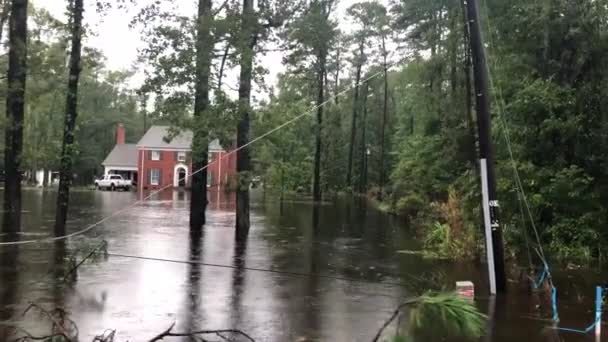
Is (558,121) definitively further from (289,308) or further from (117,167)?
(117,167)

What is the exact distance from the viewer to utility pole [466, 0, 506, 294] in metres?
8.27

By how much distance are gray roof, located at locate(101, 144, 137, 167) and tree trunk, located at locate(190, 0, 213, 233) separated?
42620 millimetres

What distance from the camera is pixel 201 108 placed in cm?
1670

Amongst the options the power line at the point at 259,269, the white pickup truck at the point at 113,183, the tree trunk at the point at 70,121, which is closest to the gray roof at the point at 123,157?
the white pickup truck at the point at 113,183

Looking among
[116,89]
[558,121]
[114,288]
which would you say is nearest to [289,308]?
[114,288]

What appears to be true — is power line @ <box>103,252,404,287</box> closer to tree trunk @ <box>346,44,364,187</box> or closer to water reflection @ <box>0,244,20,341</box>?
water reflection @ <box>0,244,20,341</box>

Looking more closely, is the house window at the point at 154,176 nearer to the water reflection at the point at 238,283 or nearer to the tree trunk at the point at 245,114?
the tree trunk at the point at 245,114

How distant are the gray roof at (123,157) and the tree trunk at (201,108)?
4262 cm

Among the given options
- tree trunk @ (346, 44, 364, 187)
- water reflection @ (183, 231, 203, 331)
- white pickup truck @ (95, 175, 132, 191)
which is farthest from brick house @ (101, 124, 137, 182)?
water reflection @ (183, 231, 203, 331)

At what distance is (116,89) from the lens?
7356cm

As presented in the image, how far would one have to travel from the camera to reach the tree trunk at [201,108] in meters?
14.5

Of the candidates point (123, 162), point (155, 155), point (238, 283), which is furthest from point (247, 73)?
point (123, 162)

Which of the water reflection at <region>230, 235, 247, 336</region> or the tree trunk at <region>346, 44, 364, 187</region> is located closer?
the water reflection at <region>230, 235, 247, 336</region>

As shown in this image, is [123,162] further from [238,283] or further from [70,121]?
[238,283]
